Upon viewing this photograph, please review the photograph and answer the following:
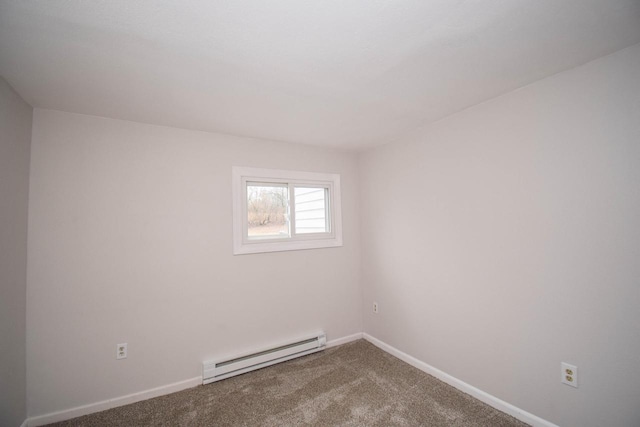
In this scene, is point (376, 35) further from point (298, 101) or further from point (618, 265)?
point (618, 265)

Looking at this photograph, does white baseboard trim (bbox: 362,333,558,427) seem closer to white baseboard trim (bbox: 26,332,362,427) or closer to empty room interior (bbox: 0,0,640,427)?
empty room interior (bbox: 0,0,640,427)

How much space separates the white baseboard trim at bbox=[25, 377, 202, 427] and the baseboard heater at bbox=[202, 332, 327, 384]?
0.48 feet

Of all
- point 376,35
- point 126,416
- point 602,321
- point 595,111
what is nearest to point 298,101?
point 376,35

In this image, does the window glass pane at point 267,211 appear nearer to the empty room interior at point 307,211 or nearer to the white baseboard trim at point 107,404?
the empty room interior at point 307,211

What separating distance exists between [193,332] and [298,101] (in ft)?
7.31

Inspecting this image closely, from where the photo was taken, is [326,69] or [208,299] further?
[208,299]

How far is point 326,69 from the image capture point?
1.67 m

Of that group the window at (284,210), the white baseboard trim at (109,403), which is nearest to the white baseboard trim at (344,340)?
the window at (284,210)

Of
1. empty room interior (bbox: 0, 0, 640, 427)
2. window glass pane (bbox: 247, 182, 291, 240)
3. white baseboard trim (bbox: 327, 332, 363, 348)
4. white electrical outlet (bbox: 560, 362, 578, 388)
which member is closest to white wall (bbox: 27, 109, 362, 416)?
empty room interior (bbox: 0, 0, 640, 427)

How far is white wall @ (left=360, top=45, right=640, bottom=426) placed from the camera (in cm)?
154

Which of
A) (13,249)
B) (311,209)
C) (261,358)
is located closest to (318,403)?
(261,358)

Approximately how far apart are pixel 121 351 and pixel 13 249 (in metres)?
1.07

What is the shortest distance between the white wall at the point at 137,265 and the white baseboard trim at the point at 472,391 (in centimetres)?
103

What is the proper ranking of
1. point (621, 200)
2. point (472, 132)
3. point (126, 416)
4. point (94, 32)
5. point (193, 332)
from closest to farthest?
point (94, 32), point (621, 200), point (126, 416), point (472, 132), point (193, 332)
